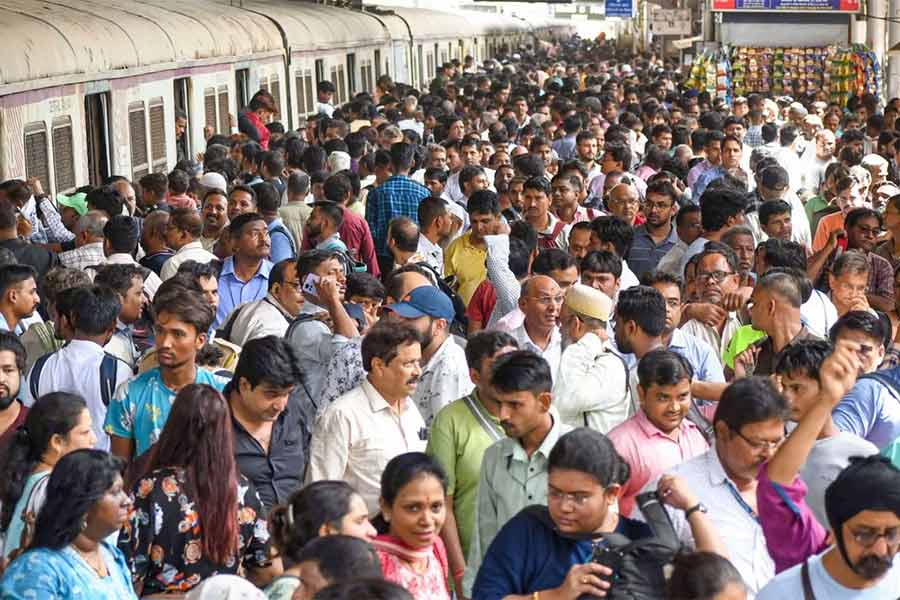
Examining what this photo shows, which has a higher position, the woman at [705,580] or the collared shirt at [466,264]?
the woman at [705,580]

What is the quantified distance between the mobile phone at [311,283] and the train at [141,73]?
494 centimetres

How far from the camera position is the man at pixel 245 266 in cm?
895

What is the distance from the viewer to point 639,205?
38.7ft

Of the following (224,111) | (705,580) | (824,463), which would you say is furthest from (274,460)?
(224,111)

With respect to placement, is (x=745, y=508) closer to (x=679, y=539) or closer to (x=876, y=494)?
(x=679, y=539)

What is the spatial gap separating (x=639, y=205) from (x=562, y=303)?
4449 mm

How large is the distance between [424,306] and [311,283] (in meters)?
0.96

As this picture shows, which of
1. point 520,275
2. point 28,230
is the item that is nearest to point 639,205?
point 520,275

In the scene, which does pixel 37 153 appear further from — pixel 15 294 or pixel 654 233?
pixel 15 294

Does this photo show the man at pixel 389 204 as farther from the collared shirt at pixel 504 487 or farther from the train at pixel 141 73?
the collared shirt at pixel 504 487

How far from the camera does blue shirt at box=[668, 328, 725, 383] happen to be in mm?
7055

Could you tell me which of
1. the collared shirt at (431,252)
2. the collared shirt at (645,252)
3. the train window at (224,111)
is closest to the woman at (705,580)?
the collared shirt at (431,252)

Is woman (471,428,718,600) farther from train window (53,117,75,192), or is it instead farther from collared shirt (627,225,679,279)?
train window (53,117,75,192)

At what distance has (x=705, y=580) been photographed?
4227 mm
